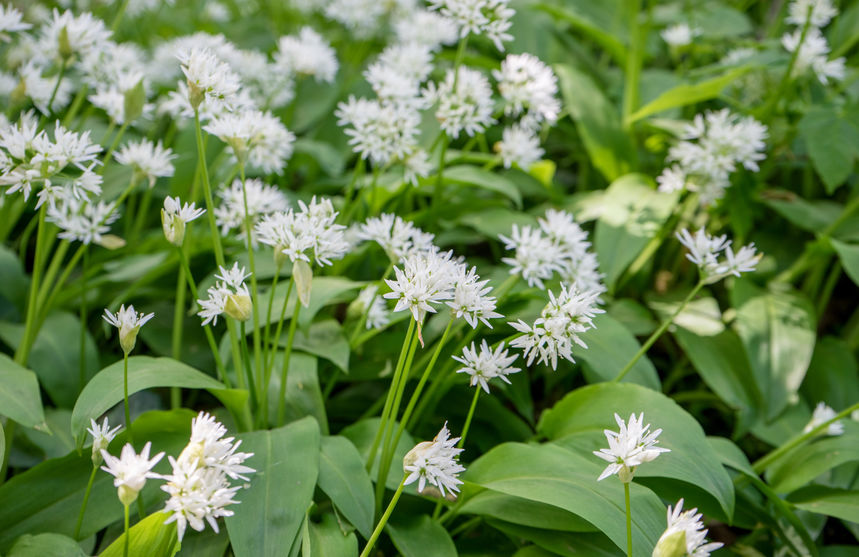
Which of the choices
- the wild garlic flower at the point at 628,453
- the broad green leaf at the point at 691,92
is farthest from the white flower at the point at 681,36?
the wild garlic flower at the point at 628,453

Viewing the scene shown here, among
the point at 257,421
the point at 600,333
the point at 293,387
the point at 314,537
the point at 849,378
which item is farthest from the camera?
the point at 849,378

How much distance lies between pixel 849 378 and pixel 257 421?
5.92 ft

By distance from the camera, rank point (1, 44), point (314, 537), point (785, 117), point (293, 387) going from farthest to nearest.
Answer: point (1, 44), point (785, 117), point (293, 387), point (314, 537)

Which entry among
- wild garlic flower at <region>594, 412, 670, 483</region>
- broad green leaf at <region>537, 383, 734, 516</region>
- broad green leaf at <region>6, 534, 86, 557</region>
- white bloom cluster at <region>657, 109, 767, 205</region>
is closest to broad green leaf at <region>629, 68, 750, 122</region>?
white bloom cluster at <region>657, 109, 767, 205</region>

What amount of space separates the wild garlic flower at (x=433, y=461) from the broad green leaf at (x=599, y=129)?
66.2 inches

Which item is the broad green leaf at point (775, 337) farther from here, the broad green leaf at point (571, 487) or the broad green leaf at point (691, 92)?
the broad green leaf at point (571, 487)

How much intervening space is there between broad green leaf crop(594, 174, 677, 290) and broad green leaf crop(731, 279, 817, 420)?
1.18ft

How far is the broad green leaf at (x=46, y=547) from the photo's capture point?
1261mm

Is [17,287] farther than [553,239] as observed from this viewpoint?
Yes

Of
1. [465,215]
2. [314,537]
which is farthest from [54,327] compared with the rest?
[465,215]

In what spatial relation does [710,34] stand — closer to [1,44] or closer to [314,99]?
[314,99]

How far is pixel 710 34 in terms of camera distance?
104 inches

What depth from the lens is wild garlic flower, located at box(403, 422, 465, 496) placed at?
3.60 ft

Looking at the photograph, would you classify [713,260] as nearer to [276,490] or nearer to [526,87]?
[526,87]
